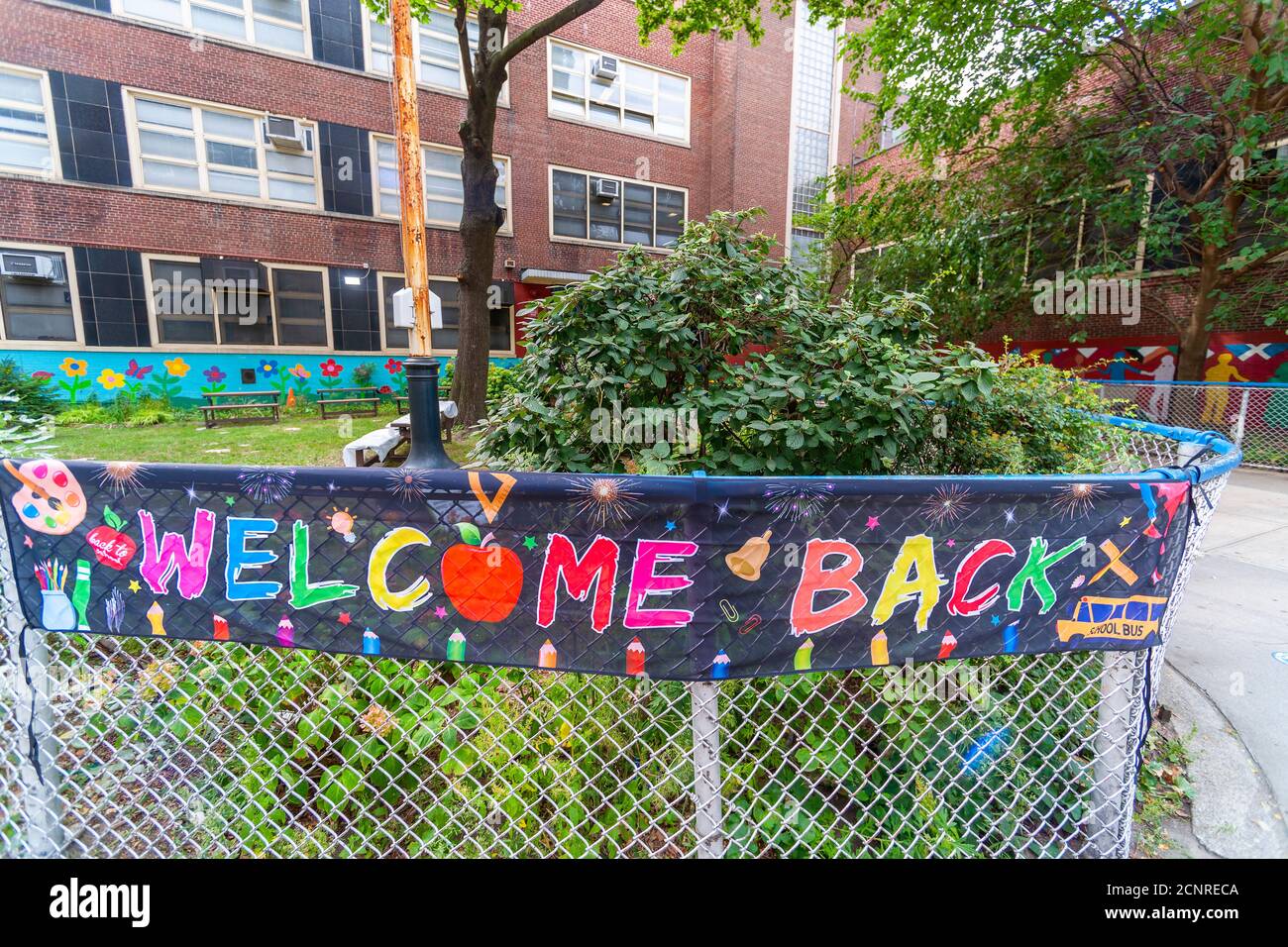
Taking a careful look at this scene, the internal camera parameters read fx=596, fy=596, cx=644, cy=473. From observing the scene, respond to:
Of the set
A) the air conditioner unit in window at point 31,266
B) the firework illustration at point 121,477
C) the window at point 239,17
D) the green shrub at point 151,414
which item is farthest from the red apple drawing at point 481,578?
the window at point 239,17

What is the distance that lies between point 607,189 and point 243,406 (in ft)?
42.9

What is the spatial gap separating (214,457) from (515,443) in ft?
25.2

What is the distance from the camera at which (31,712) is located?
1870 mm

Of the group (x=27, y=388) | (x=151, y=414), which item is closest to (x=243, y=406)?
(x=151, y=414)

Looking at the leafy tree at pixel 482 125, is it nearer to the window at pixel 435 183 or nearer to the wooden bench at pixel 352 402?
the wooden bench at pixel 352 402

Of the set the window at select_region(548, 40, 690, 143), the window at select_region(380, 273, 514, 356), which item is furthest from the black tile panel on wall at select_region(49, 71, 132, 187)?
the window at select_region(548, 40, 690, 143)

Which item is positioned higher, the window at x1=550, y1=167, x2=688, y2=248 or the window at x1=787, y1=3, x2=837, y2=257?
the window at x1=787, y1=3, x2=837, y2=257

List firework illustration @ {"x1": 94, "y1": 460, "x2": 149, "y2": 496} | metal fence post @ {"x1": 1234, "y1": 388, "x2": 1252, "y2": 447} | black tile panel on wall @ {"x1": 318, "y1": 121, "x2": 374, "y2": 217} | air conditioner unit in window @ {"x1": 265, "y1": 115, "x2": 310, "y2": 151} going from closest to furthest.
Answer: firework illustration @ {"x1": 94, "y1": 460, "x2": 149, "y2": 496} < metal fence post @ {"x1": 1234, "y1": 388, "x2": 1252, "y2": 447} < air conditioner unit in window @ {"x1": 265, "y1": 115, "x2": 310, "y2": 151} < black tile panel on wall @ {"x1": 318, "y1": 121, "x2": 374, "y2": 217}

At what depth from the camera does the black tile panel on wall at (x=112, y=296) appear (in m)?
14.2

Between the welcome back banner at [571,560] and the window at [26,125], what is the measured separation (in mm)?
18474

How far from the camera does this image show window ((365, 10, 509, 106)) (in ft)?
54.6

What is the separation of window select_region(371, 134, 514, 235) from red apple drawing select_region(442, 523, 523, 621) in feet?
57.3

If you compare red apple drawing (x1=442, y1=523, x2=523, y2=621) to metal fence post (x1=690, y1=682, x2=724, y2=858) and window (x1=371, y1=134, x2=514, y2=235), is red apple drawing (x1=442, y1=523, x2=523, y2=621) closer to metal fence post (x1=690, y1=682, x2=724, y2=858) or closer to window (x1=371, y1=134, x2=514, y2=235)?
metal fence post (x1=690, y1=682, x2=724, y2=858)

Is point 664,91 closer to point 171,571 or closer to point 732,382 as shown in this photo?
point 732,382
